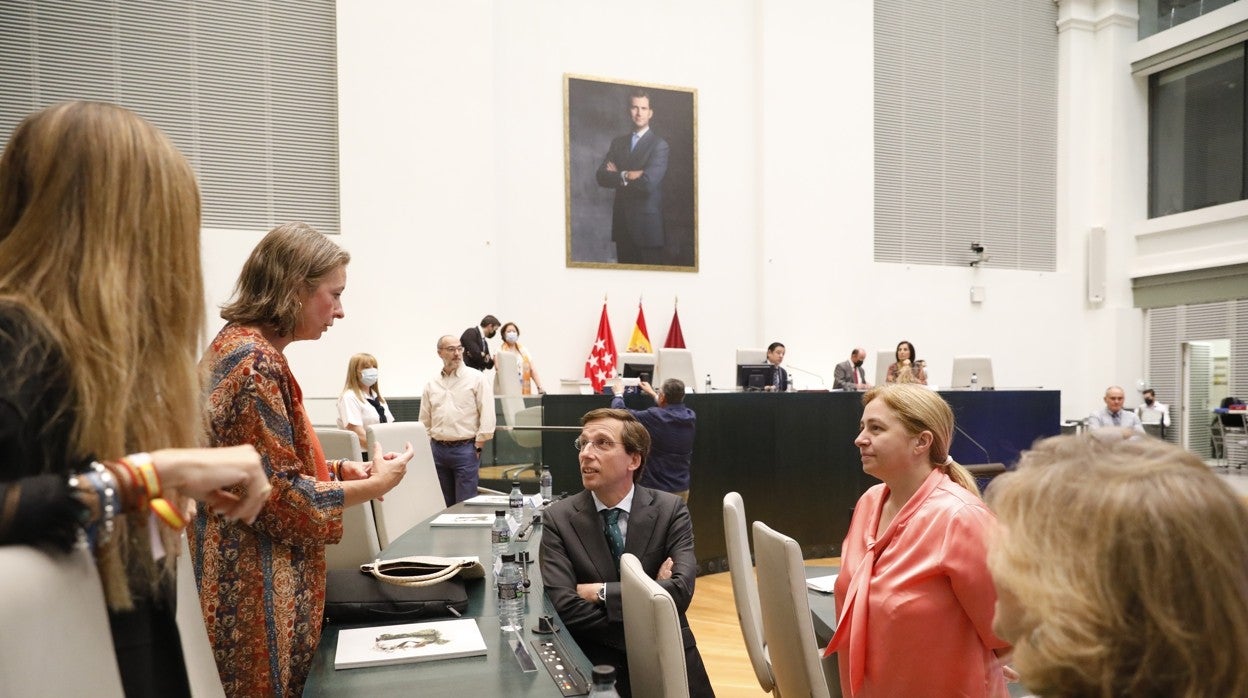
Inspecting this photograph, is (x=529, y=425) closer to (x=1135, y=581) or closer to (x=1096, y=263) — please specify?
(x=1135, y=581)

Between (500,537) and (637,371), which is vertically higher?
(637,371)

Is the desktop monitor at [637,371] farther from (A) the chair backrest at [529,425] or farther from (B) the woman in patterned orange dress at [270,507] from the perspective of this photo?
(B) the woman in patterned orange dress at [270,507]

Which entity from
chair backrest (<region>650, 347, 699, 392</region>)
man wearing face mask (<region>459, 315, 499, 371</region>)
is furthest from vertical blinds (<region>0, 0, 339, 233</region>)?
chair backrest (<region>650, 347, 699, 392</region>)

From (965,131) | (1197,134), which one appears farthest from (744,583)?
(1197,134)

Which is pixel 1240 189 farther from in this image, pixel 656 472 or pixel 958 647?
pixel 958 647

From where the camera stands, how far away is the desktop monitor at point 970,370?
966 centimetres

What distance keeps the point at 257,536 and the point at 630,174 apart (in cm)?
952

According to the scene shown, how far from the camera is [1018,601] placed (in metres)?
0.94

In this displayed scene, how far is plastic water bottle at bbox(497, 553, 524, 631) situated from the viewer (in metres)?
2.17

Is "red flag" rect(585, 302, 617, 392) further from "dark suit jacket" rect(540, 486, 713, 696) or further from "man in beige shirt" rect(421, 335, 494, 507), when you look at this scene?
"dark suit jacket" rect(540, 486, 713, 696)

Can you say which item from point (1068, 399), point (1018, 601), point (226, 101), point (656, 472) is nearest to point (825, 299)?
point (1068, 399)

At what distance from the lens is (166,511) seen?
0.95 m

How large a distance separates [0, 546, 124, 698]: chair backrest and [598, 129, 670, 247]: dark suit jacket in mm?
10025

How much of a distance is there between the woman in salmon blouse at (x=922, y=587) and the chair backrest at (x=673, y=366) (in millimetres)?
6237
